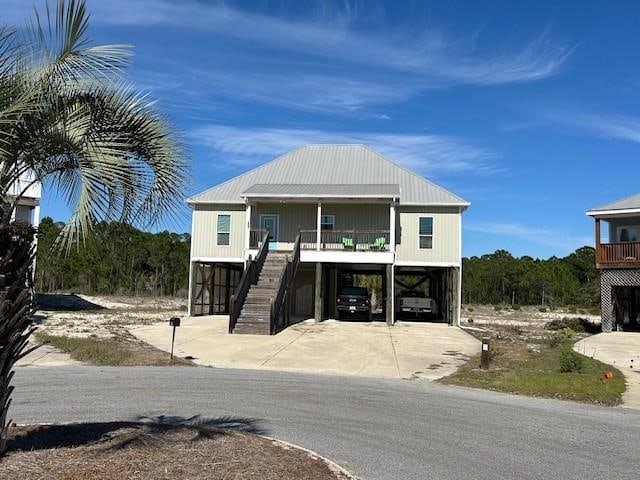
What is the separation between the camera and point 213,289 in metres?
32.7

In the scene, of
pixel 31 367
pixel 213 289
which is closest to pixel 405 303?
pixel 213 289

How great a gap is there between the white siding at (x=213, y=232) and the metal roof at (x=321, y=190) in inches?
64.8

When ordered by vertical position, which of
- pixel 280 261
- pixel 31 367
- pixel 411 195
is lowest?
pixel 31 367

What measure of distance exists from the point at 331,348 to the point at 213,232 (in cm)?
1315

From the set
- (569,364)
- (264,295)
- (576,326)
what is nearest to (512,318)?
(576,326)

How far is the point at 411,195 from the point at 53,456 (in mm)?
24941

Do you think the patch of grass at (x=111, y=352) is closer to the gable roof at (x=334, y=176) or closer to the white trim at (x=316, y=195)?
the white trim at (x=316, y=195)

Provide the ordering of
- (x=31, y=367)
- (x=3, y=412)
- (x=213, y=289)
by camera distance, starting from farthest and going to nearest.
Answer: (x=213, y=289) → (x=31, y=367) → (x=3, y=412)

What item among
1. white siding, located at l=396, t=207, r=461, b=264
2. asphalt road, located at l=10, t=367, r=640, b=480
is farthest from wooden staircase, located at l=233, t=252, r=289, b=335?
asphalt road, located at l=10, t=367, r=640, b=480

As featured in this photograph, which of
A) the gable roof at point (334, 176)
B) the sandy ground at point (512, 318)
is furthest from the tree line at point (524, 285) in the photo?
the gable roof at point (334, 176)

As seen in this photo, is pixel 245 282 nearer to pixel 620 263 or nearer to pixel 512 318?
pixel 620 263

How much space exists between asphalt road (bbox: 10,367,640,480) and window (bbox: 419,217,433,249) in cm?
1550

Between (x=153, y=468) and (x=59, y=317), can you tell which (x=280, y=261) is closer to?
(x=59, y=317)

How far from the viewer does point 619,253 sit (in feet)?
91.4
